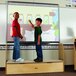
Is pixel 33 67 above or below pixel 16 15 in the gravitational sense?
below

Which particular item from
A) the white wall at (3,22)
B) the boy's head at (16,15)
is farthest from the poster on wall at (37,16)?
the boy's head at (16,15)

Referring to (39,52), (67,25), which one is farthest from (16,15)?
(67,25)

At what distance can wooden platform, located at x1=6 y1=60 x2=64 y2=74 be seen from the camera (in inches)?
173

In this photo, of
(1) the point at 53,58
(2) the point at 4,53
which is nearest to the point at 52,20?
(1) the point at 53,58

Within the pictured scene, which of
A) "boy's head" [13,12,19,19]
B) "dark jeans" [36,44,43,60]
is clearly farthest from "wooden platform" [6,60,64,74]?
"boy's head" [13,12,19,19]

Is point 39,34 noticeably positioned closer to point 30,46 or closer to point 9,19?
point 30,46

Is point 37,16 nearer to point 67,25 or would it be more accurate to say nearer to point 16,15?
point 16,15

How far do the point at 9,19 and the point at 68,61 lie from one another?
1.77 metres

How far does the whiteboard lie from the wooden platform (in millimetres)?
773

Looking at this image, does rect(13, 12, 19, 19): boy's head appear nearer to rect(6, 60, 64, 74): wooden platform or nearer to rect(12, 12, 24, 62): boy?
rect(12, 12, 24, 62): boy

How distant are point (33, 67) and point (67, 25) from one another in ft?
4.85

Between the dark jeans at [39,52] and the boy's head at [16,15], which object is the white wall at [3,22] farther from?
the dark jeans at [39,52]

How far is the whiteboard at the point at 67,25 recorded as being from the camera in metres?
5.27

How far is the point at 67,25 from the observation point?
5.30 meters
